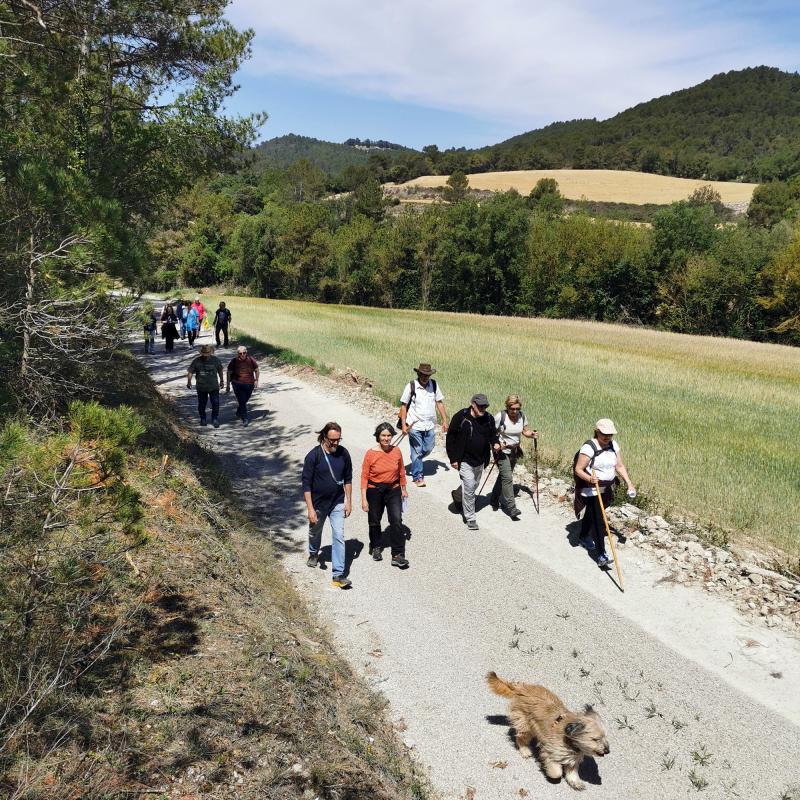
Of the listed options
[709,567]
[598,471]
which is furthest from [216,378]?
[709,567]

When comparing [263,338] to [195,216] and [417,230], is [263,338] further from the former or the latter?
[195,216]

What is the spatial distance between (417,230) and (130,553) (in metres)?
70.3

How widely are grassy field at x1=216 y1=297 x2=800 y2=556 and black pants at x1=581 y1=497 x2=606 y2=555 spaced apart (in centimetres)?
233

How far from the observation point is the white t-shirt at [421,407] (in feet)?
35.2

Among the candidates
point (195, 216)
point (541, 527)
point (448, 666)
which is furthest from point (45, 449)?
point (195, 216)

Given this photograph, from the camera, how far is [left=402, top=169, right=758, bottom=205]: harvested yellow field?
114 meters

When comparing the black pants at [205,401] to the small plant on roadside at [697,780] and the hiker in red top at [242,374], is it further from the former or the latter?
the small plant on roadside at [697,780]

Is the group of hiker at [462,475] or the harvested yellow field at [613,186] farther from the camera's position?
the harvested yellow field at [613,186]

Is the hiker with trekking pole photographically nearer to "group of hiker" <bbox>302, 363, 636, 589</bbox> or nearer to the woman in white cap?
"group of hiker" <bbox>302, 363, 636, 589</bbox>

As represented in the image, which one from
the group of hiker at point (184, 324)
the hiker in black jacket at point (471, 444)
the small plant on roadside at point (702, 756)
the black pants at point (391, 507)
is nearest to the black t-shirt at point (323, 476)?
the black pants at point (391, 507)

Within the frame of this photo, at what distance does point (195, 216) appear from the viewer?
278 ft

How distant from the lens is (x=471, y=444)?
8.94 meters

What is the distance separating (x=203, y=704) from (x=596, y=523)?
5.67m

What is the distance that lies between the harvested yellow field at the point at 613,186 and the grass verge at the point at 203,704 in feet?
393
